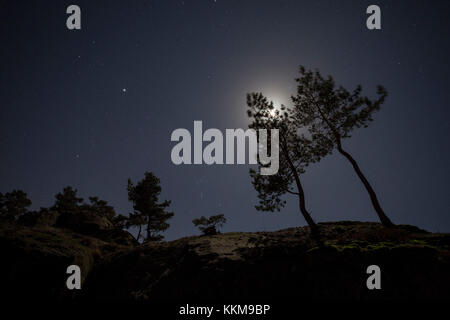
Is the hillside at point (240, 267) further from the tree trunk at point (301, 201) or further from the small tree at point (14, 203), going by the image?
the small tree at point (14, 203)

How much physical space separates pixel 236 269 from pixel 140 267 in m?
6.69

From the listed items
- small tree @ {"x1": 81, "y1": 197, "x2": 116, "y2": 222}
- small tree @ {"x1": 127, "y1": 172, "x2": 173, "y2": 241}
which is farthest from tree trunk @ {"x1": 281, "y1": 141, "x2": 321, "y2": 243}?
small tree @ {"x1": 81, "y1": 197, "x2": 116, "y2": 222}

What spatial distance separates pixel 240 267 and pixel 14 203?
52373mm

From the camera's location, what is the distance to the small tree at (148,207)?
1051 inches

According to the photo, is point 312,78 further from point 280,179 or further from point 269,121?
point 280,179

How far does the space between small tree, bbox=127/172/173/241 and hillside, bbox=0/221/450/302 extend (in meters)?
12.4

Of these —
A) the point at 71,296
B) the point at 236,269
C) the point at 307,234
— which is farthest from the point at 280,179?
the point at 71,296

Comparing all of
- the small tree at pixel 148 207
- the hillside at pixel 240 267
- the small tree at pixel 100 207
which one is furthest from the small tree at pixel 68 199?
the hillside at pixel 240 267

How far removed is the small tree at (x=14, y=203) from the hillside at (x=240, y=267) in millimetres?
36744

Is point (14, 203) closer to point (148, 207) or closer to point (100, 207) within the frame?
point (100, 207)

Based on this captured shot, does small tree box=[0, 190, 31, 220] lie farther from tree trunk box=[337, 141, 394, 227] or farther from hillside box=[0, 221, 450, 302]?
tree trunk box=[337, 141, 394, 227]
